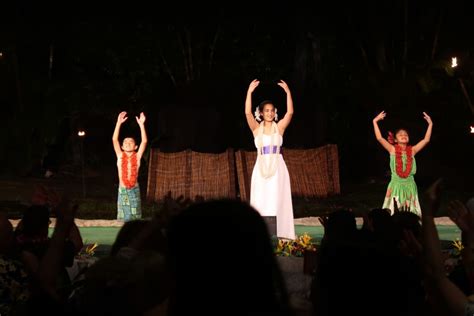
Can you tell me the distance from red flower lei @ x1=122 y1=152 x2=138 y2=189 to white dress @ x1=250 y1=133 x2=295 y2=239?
301 cm

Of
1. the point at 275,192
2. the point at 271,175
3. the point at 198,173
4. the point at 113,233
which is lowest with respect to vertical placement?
the point at 113,233

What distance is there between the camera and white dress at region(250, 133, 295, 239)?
11.9 meters

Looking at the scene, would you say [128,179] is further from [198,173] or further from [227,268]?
[227,268]

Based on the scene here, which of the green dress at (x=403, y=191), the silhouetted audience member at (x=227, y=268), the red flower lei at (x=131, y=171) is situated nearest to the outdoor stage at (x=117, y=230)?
the green dress at (x=403, y=191)

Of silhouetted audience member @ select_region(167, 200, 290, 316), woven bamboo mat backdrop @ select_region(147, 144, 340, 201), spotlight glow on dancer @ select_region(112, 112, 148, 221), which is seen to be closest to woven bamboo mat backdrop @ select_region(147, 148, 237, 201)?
woven bamboo mat backdrop @ select_region(147, 144, 340, 201)

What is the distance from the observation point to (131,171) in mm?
14539

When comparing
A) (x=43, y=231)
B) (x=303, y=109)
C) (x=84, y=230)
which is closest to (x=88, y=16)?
(x=303, y=109)

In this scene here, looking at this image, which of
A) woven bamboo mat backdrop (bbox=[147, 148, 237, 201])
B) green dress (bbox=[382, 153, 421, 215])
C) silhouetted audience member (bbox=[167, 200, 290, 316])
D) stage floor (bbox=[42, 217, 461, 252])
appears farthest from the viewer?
woven bamboo mat backdrop (bbox=[147, 148, 237, 201])

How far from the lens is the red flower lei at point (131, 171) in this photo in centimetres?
1445

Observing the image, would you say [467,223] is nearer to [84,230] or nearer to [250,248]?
[250,248]

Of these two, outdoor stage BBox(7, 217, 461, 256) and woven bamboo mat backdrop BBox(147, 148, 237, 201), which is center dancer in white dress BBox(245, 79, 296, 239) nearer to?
outdoor stage BBox(7, 217, 461, 256)

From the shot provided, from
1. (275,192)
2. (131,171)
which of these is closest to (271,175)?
(275,192)

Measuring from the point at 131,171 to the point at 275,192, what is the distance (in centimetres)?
339

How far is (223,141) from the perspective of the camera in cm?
2323
